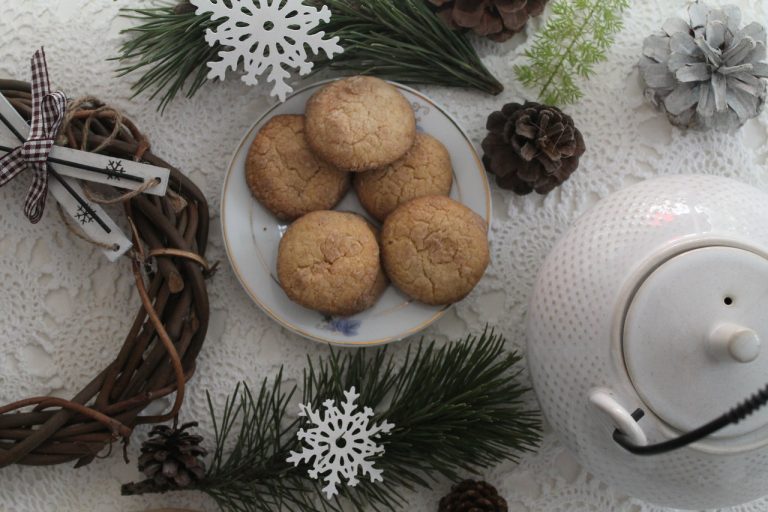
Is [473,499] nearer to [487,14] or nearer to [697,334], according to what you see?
[697,334]

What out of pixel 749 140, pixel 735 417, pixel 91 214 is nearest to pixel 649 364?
pixel 735 417

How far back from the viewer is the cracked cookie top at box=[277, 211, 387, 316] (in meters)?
0.88

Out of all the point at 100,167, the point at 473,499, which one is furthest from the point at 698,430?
the point at 100,167

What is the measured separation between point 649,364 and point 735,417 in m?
0.12

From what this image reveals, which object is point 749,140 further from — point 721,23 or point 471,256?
point 471,256

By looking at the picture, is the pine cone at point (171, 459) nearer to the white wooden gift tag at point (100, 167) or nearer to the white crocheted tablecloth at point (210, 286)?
the white crocheted tablecloth at point (210, 286)

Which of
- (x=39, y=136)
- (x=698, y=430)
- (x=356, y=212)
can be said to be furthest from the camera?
(x=356, y=212)

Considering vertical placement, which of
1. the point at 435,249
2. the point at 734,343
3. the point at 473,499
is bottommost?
the point at 473,499

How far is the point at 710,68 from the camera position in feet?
3.10

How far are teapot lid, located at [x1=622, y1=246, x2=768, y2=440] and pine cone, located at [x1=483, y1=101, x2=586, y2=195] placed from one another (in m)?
0.29

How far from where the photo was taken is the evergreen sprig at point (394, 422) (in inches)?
34.7

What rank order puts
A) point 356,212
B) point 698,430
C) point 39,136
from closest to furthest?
point 698,430, point 39,136, point 356,212

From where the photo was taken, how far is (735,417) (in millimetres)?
540

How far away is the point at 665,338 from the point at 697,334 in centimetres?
3
